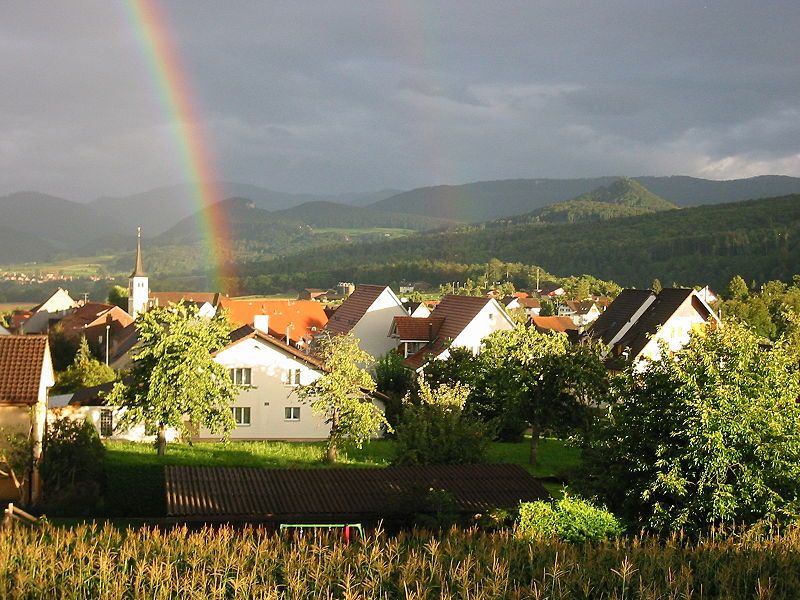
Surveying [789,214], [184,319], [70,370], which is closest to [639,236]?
[789,214]

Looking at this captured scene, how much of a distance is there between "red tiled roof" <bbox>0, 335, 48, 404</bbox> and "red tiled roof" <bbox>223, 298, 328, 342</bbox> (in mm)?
34917

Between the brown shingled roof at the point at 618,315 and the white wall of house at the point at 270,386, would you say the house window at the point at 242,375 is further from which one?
the brown shingled roof at the point at 618,315

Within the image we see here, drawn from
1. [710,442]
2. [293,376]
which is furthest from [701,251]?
[710,442]

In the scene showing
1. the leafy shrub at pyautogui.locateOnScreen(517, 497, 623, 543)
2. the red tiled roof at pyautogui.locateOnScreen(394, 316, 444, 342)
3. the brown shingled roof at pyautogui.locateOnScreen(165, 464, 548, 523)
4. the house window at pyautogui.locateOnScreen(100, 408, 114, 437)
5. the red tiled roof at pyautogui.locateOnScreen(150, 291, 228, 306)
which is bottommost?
the house window at pyautogui.locateOnScreen(100, 408, 114, 437)

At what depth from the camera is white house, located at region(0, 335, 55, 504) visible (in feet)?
96.9

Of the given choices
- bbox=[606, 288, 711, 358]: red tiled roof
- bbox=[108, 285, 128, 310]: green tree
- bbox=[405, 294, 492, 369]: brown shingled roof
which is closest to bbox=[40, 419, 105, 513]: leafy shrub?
bbox=[405, 294, 492, 369]: brown shingled roof

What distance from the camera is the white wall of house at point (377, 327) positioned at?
2222 inches

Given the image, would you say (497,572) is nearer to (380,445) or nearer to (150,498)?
(150,498)

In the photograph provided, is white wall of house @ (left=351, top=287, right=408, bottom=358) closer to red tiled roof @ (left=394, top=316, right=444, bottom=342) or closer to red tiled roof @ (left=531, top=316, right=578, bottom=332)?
red tiled roof @ (left=394, top=316, right=444, bottom=342)

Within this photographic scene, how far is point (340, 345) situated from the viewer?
1462 inches

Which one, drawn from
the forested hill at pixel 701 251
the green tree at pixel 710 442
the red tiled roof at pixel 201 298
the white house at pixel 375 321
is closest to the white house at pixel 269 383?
the white house at pixel 375 321

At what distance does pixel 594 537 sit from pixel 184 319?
71.7 ft

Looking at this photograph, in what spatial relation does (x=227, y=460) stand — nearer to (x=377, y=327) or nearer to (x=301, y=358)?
(x=301, y=358)

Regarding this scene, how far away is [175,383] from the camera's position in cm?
3375
